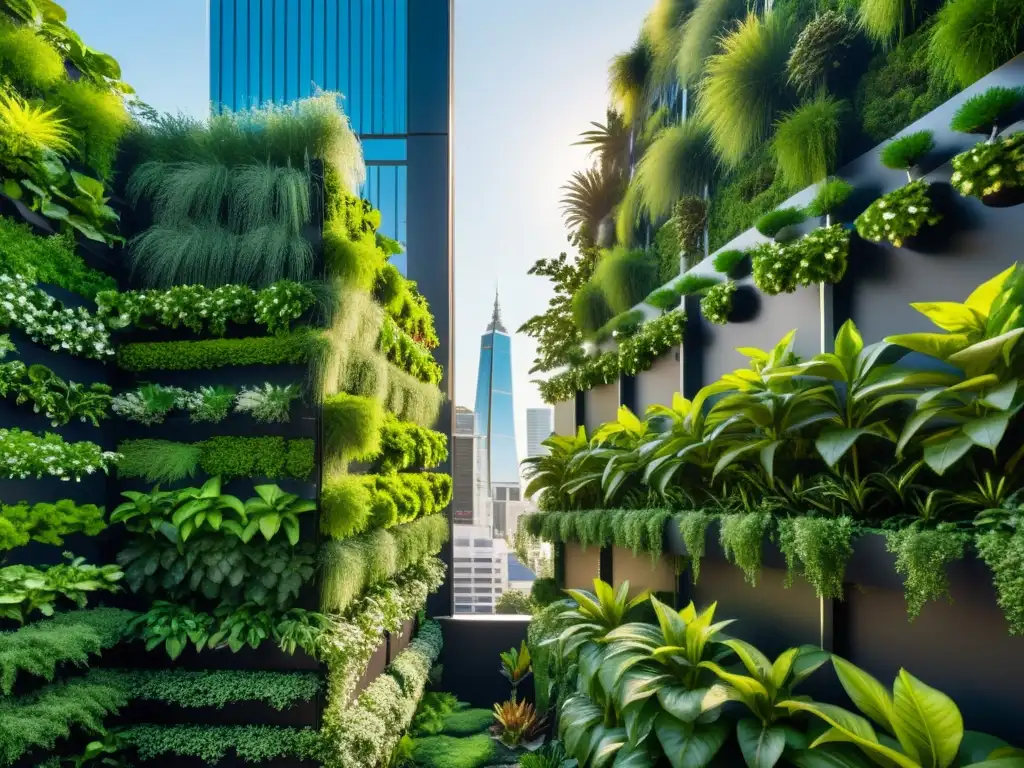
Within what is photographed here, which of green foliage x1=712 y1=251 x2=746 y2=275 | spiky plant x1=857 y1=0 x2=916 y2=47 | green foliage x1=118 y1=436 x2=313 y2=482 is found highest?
spiky plant x1=857 y1=0 x2=916 y2=47

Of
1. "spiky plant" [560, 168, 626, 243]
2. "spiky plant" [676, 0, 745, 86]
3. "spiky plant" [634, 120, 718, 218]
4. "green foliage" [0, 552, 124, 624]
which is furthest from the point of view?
"spiky plant" [560, 168, 626, 243]

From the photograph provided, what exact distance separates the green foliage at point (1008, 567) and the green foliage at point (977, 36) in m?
1.49

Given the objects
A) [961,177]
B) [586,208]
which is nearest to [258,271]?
[961,177]

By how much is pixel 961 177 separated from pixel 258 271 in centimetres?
356

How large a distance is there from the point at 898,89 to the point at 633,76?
3573 mm

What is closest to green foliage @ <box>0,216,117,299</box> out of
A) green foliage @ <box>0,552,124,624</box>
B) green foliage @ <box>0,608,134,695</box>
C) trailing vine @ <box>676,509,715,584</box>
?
green foliage @ <box>0,552,124,624</box>

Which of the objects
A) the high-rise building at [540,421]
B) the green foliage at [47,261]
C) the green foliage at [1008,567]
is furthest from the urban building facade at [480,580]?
the green foliage at [1008,567]

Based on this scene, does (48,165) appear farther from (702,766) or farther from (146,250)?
(702,766)

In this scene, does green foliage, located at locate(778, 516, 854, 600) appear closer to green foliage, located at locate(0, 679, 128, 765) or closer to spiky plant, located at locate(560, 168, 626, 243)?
green foliage, located at locate(0, 679, 128, 765)

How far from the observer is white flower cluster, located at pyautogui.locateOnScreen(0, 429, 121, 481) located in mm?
3295

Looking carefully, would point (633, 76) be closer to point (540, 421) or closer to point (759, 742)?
point (540, 421)

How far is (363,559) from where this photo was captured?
4.18m

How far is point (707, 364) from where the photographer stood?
13.3ft

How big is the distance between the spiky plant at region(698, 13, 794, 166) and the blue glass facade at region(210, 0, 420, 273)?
191 inches
